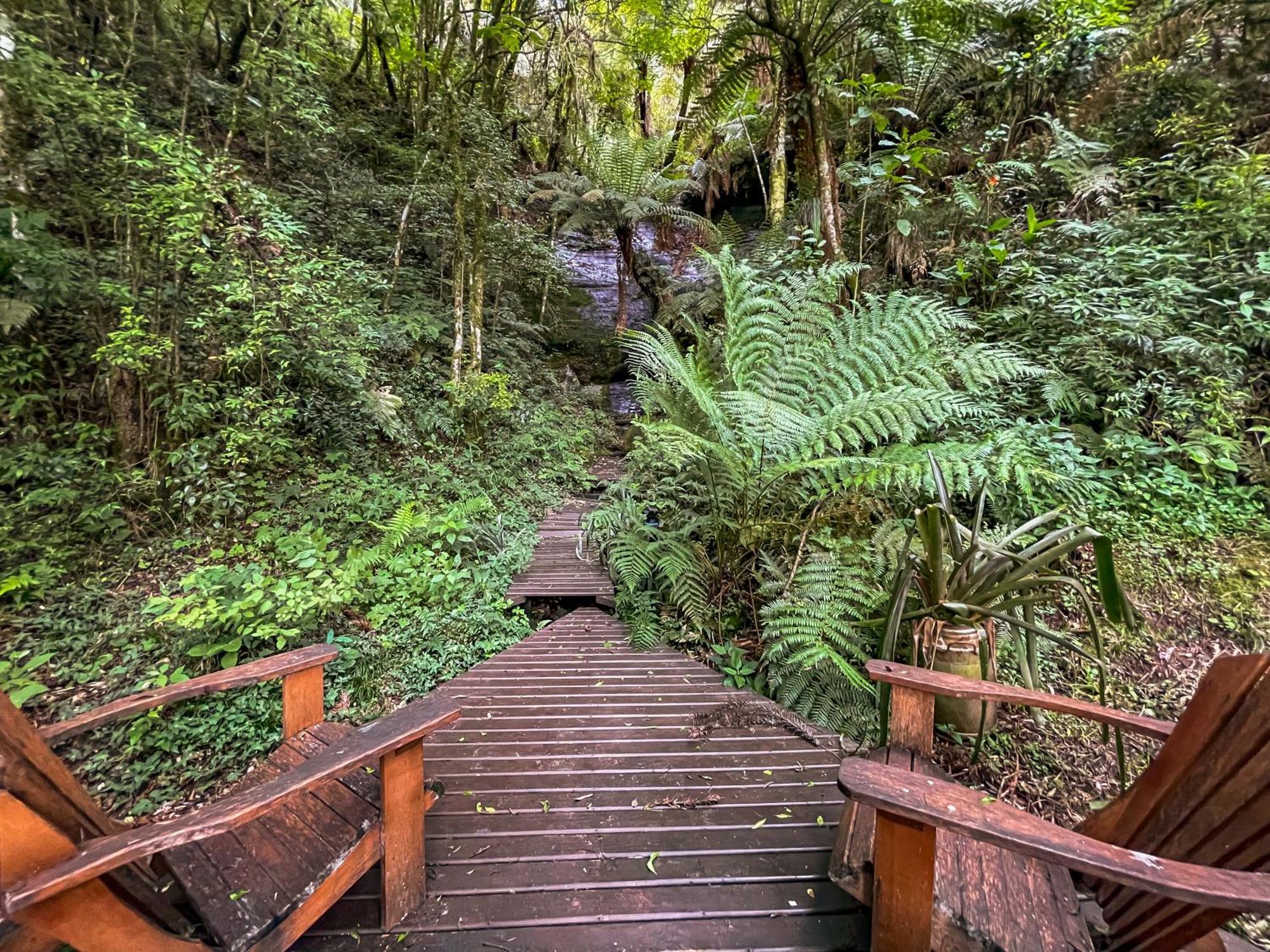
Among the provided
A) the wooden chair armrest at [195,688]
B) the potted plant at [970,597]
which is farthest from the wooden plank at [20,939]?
the potted plant at [970,597]

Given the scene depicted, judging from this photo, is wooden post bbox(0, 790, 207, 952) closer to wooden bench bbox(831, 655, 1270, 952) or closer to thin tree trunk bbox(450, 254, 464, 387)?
wooden bench bbox(831, 655, 1270, 952)

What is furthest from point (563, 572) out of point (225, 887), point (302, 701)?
point (225, 887)

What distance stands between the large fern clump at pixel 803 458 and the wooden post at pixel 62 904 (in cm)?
196

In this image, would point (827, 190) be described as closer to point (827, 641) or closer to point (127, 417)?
point (827, 641)

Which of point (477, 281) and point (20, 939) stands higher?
point (477, 281)

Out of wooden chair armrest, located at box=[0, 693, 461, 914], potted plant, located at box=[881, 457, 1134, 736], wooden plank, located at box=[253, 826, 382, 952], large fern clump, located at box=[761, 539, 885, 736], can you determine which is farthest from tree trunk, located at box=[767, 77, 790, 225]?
wooden plank, located at box=[253, 826, 382, 952]

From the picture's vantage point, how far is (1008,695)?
1.33m

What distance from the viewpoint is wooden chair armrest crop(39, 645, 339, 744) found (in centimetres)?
116

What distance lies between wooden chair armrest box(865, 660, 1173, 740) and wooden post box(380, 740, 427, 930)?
1323mm

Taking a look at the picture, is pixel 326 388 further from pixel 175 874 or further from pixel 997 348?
pixel 997 348

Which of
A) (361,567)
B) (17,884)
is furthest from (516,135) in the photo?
(17,884)

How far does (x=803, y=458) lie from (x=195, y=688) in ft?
7.80

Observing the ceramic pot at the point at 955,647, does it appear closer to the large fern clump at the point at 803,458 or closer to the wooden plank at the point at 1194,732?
the large fern clump at the point at 803,458

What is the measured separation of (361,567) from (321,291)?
1950 millimetres
